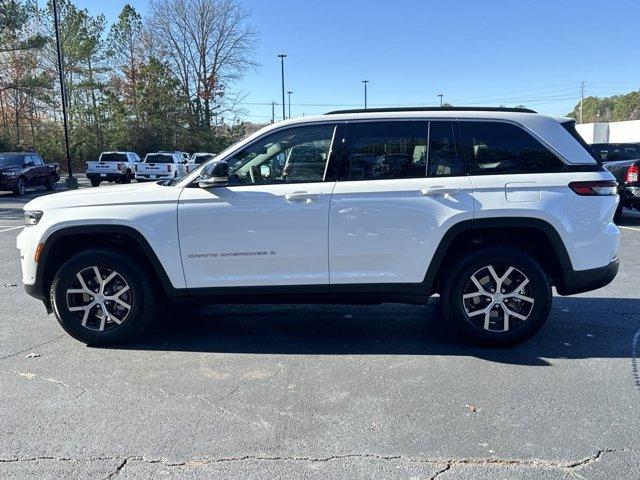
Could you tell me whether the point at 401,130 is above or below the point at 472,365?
above

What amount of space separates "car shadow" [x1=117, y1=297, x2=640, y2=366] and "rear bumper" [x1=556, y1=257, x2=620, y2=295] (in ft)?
1.72

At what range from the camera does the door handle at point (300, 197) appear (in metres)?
4.37

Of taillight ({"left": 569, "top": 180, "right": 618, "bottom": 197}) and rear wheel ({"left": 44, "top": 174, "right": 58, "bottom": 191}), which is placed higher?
taillight ({"left": 569, "top": 180, "right": 618, "bottom": 197})

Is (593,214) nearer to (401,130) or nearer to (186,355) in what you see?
(401,130)

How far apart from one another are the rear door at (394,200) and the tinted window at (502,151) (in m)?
0.13

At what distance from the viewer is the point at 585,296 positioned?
20.5 feet

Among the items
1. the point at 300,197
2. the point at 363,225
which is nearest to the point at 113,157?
the point at 300,197

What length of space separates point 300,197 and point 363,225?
0.56 m

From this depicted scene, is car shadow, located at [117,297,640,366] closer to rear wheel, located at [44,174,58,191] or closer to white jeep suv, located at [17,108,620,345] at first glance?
white jeep suv, located at [17,108,620,345]

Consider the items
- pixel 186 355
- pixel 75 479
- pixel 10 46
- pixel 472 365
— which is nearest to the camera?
pixel 75 479

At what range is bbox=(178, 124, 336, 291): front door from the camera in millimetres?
4387

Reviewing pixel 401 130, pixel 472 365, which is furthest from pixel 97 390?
pixel 401 130

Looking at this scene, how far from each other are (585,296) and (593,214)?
2.23 meters

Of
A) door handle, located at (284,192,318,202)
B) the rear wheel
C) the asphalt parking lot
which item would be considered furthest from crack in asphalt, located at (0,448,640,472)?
the rear wheel
